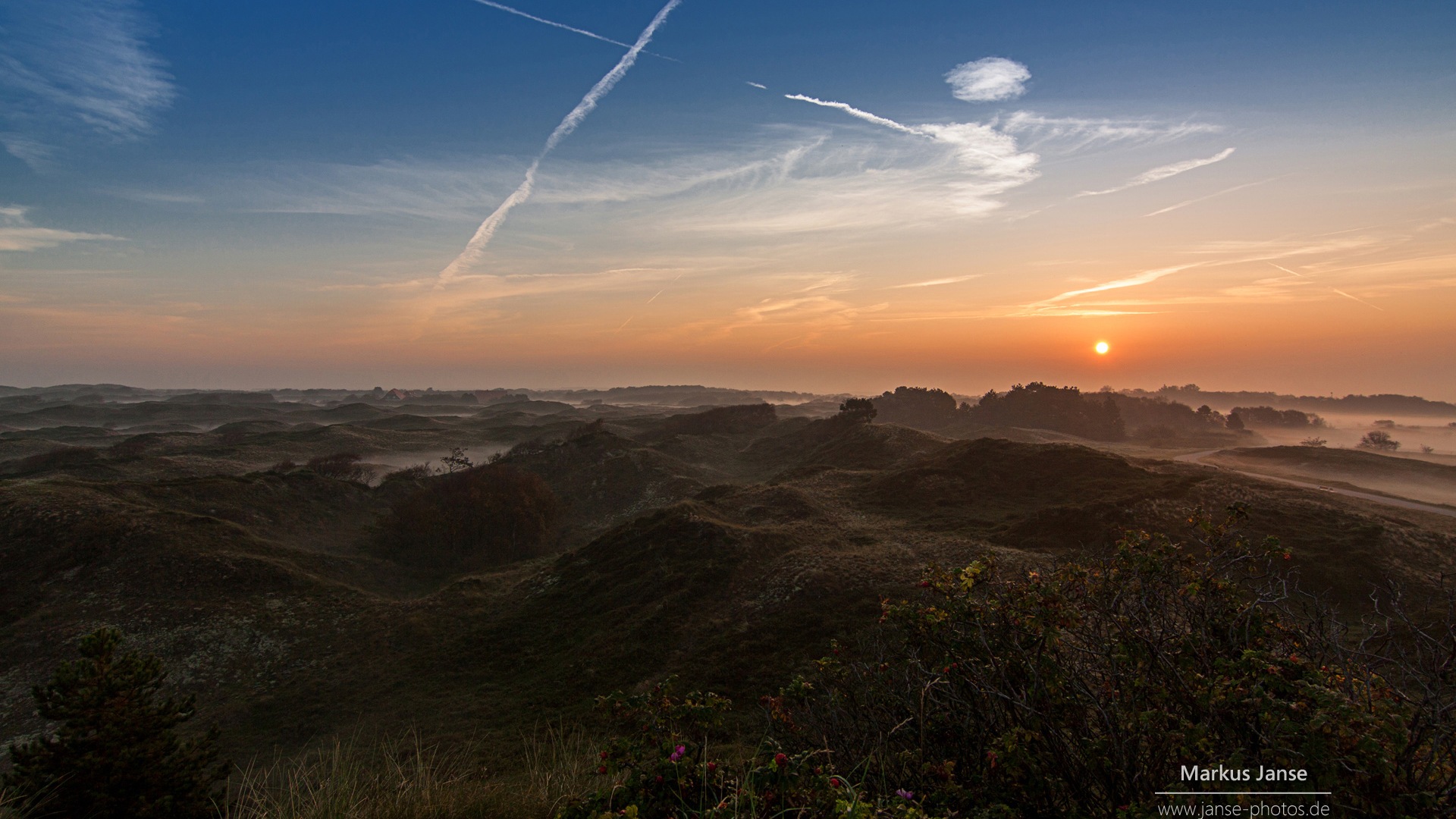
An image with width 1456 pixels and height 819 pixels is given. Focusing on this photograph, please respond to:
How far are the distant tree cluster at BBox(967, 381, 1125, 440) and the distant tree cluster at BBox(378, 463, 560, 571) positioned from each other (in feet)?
237

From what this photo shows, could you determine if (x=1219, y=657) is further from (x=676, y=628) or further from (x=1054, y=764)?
(x=676, y=628)

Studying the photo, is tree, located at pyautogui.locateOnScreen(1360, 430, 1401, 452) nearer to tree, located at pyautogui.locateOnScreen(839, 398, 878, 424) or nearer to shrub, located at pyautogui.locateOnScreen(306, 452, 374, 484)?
tree, located at pyautogui.locateOnScreen(839, 398, 878, 424)

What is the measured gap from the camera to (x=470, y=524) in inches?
1527

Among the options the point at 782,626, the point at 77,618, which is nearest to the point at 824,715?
the point at 782,626

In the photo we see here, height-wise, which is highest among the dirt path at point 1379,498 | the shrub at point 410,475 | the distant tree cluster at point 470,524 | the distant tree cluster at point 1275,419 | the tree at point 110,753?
the distant tree cluster at point 1275,419

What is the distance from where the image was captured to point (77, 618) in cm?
2220

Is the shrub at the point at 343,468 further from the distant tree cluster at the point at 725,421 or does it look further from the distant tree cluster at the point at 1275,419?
the distant tree cluster at the point at 1275,419

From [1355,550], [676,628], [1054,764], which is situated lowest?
[676,628]

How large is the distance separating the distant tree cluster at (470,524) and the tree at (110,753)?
96.4ft

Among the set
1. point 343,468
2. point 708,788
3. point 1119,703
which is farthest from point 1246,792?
point 343,468

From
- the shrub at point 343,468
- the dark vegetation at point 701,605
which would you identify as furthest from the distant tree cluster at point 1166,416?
the shrub at point 343,468

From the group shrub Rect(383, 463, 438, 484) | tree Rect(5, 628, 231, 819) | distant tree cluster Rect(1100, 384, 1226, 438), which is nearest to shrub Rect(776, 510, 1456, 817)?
tree Rect(5, 628, 231, 819)

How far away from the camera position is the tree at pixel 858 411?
68.6 meters

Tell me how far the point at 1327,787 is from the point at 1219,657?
0.82 meters
